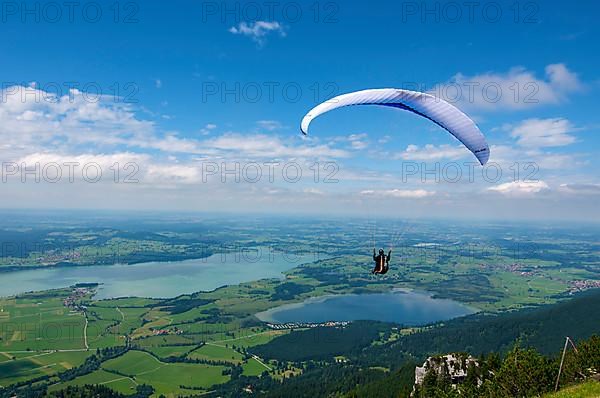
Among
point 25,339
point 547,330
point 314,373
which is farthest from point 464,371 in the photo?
point 25,339

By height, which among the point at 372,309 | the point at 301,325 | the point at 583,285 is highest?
the point at 583,285

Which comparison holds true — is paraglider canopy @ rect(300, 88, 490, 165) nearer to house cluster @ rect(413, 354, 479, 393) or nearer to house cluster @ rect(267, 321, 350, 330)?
house cluster @ rect(413, 354, 479, 393)

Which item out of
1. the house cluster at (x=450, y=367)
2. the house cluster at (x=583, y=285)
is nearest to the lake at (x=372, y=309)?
the house cluster at (x=583, y=285)

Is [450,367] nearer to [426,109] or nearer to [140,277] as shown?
[426,109]

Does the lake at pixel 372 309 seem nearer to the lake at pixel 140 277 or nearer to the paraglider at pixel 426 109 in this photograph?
the lake at pixel 140 277

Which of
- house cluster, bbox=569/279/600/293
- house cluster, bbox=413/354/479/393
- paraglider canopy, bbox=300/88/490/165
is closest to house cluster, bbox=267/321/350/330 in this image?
house cluster, bbox=413/354/479/393

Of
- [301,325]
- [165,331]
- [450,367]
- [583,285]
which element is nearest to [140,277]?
[165,331]
